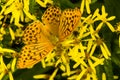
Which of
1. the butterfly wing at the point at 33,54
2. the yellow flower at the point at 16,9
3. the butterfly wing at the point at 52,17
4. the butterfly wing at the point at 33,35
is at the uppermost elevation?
the yellow flower at the point at 16,9

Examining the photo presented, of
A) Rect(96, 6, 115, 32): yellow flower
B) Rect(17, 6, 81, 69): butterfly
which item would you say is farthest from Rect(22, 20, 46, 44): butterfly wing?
Rect(96, 6, 115, 32): yellow flower

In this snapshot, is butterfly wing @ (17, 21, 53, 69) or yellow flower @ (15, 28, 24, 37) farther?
yellow flower @ (15, 28, 24, 37)

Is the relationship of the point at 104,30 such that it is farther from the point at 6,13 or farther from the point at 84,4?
the point at 6,13

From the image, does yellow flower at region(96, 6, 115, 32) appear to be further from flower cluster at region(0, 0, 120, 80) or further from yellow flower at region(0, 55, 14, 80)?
yellow flower at region(0, 55, 14, 80)

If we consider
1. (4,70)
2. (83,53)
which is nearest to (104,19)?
(83,53)

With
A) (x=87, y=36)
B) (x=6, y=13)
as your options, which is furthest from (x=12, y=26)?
(x=87, y=36)

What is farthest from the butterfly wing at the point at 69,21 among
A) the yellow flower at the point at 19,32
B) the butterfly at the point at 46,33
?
the yellow flower at the point at 19,32

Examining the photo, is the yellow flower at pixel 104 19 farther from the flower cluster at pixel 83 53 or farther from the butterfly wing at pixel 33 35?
the butterfly wing at pixel 33 35
